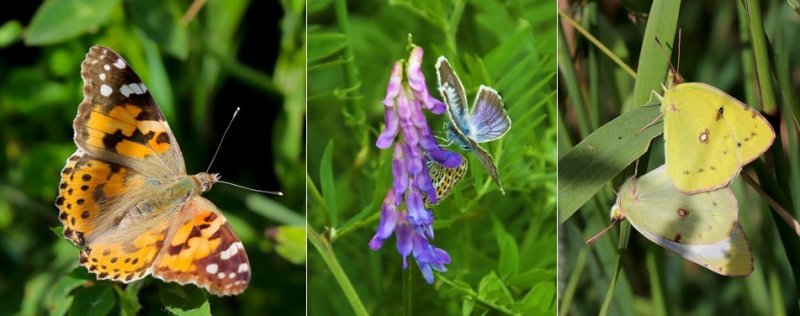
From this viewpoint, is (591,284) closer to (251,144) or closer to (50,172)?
(251,144)

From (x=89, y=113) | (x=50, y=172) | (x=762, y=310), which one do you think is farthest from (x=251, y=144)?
(x=762, y=310)

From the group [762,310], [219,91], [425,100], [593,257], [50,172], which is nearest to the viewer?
[425,100]

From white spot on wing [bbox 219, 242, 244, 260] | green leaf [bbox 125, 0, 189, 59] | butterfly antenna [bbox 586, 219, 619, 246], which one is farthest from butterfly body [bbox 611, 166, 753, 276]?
green leaf [bbox 125, 0, 189, 59]

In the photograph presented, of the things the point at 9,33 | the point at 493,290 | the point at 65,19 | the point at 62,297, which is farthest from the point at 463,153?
the point at 9,33

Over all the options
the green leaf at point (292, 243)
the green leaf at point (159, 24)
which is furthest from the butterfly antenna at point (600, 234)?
the green leaf at point (159, 24)

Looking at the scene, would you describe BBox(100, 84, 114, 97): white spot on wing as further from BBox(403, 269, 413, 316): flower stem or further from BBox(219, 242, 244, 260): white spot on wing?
BBox(403, 269, 413, 316): flower stem
